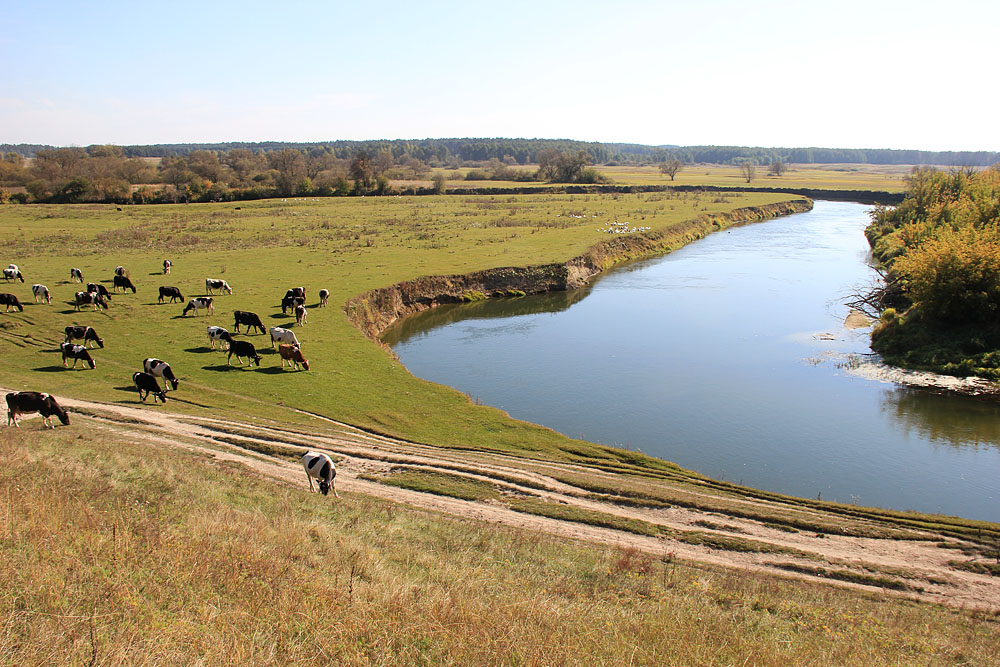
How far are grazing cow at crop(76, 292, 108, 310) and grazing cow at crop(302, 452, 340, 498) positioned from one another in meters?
25.8

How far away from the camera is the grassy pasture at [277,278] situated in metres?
24.2

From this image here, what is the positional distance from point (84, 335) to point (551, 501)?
946 inches

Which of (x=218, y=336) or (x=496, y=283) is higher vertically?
(x=496, y=283)

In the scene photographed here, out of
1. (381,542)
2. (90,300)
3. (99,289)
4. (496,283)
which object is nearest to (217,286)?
(99,289)

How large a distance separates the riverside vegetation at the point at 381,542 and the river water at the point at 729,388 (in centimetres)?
317

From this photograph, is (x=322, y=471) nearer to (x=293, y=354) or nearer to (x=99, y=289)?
(x=293, y=354)

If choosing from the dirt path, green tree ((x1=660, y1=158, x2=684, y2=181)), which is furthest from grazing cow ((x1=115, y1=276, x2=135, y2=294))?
green tree ((x1=660, y1=158, x2=684, y2=181))

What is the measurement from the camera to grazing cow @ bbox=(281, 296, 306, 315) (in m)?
34.9

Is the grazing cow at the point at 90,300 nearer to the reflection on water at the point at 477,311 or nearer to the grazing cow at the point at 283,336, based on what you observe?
the grazing cow at the point at 283,336

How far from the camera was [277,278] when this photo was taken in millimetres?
44406

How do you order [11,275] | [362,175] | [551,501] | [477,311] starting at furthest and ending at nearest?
[362,175]
[477,311]
[11,275]
[551,501]

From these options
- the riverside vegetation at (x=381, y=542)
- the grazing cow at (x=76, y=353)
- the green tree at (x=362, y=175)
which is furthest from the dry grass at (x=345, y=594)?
the green tree at (x=362, y=175)

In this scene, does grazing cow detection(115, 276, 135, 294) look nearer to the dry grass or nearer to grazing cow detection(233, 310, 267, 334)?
grazing cow detection(233, 310, 267, 334)

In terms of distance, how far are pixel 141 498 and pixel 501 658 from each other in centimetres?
779
